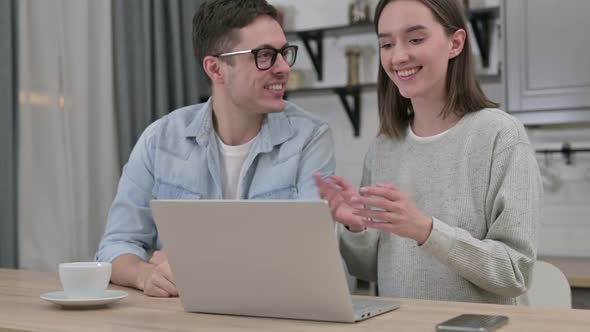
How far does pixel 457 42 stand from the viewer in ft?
5.62

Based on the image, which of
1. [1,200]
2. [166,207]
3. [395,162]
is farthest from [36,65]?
[166,207]

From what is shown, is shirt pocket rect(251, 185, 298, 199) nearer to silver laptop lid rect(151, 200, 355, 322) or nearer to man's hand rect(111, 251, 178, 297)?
man's hand rect(111, 251, 178, 297)

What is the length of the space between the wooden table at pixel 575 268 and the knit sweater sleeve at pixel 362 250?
1065mm

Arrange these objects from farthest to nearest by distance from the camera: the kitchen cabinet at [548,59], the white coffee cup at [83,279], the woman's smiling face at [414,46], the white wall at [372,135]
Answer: the white wall at [372,135], the kitchen cabinet at [548,59], the woman's smiling face at [414,46], the white coffee cup at [83,279]

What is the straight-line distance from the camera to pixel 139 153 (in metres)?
2.04

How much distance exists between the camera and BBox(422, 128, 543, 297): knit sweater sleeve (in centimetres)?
142

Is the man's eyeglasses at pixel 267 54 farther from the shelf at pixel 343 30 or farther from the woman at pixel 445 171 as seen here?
the shelf at pixel 343 30

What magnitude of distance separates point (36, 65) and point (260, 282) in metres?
2.10

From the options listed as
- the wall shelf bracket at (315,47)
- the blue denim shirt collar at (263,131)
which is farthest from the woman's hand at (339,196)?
the wall shelf bracket at (315,47)

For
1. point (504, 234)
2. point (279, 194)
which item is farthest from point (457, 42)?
point (279, 194)

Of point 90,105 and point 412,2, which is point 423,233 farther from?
point 90,105

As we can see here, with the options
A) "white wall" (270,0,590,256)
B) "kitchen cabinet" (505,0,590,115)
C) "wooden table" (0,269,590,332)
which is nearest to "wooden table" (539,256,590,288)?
"white wall" (270,0,590,256)

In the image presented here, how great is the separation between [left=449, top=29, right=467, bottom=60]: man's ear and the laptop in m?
0.68

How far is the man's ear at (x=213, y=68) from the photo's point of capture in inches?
88.0
